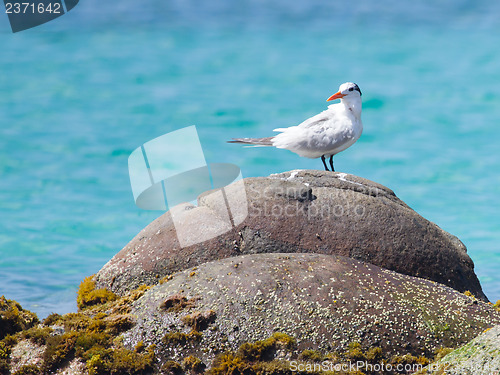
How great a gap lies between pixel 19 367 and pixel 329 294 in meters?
4.54

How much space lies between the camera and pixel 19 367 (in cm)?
771

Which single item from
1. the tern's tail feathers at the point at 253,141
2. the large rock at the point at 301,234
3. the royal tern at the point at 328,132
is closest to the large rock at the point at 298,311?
the large rock at the point at 301,234

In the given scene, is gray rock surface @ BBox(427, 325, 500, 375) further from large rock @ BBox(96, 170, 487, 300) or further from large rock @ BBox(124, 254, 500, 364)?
large rock @ BBox(96, 170, 487, 300)

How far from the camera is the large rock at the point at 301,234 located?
32.9ft

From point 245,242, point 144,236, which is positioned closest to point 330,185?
point 245,242

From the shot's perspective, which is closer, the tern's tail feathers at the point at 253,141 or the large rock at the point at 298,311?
the large rock at the point at 298,311

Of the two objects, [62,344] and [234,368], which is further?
[62,344]

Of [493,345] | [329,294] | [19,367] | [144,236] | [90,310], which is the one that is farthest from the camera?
[144,236]

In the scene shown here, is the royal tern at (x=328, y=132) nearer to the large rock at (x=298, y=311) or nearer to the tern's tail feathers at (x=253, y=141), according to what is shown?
the tern's tail feathers at (x=253, y=141)

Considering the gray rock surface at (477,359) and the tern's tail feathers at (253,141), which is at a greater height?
the tern's tail feathers at (253,141)

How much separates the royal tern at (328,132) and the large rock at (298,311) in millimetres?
3029

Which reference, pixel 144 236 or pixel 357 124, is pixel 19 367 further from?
pixel 357 124

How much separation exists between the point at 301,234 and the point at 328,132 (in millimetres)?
2416

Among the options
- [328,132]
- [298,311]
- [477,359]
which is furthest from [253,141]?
[477,359]
